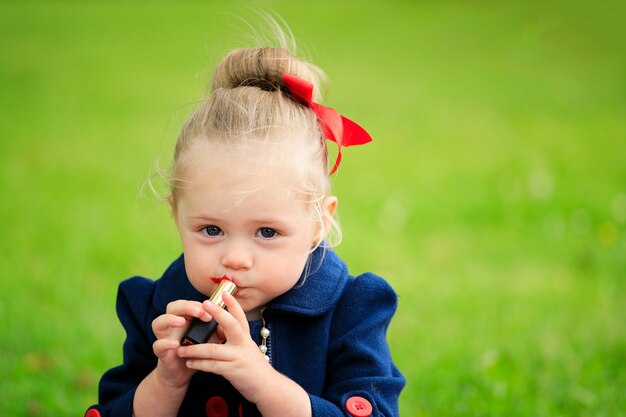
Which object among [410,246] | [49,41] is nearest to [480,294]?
[410,246]

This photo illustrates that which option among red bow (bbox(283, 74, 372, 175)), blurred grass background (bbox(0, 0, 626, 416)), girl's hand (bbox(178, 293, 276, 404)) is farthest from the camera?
blurred grass background (bbox(0, 0, 626, 416))

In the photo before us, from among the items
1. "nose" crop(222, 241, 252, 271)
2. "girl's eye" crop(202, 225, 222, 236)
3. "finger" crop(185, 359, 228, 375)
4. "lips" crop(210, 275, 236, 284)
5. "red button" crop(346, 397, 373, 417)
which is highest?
"girl's eye" crop(202, 225, 222, 236)

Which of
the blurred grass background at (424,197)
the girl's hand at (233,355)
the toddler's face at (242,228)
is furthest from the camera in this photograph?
the blurred grass background at (424,197)

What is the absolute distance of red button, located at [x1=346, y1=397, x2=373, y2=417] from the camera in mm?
2346

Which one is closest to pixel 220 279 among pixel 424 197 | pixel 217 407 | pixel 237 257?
pixel 237 257

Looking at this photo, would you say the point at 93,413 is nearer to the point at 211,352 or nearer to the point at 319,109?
the point at 211,352

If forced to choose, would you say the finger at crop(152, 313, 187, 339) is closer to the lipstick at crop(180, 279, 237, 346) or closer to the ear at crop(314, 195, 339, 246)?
the lipstick at crop(180, 279, 237, 346)

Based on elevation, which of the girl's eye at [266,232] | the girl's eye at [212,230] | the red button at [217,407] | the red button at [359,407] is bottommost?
the red button at [359,407]

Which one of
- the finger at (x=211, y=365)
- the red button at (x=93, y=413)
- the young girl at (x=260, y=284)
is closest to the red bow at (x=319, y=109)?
the young girl at (x=260, y=284)

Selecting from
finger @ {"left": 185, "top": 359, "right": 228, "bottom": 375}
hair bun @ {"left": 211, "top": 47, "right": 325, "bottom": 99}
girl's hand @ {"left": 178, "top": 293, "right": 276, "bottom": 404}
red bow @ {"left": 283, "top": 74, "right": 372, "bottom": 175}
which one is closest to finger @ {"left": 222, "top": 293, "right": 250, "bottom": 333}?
girl's hand @ {"left": 178, "top": 293, "right": 276, "bottom": 404}

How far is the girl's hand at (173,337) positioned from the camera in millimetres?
2172

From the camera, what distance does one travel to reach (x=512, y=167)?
21.7ft

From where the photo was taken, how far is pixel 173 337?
2.22m

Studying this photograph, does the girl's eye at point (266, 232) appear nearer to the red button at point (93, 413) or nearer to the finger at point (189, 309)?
the finger at point (189, 309)
